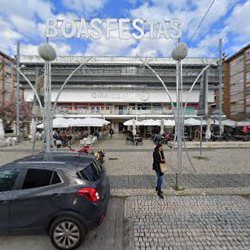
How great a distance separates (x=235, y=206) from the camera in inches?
189

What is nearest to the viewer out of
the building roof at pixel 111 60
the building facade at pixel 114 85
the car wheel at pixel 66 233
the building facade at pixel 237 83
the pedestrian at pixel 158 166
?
the car wheel at pixel 66 233

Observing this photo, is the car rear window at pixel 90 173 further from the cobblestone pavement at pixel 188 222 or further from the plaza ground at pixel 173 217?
the cobblestone pavement at pixel 188 222

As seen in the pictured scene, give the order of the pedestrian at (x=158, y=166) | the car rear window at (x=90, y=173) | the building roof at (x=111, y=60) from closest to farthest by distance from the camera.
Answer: the car rear window at (x=90, y=173) < the pedestrian at (x=158, y=166) < the building roof at (x=111, y=60)

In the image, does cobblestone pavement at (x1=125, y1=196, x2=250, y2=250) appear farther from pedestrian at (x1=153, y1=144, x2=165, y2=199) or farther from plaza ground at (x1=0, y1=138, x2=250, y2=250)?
pedestrian at (x1=153, y1=144, x2=165, y2=199)

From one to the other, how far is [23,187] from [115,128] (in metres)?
33.3

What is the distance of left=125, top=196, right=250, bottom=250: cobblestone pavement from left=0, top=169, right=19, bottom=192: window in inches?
95.4

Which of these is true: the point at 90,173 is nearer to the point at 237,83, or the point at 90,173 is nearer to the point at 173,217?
the point at 173,217

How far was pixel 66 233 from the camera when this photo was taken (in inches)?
127

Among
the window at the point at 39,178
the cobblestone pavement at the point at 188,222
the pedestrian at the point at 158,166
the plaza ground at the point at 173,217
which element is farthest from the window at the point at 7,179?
the pedestrian at the point at 158,166

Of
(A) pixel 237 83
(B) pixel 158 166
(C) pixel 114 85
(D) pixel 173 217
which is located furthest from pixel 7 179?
(A) pixel 237 83

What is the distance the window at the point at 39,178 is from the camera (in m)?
3.35

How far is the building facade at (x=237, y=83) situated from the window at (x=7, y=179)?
44.2m

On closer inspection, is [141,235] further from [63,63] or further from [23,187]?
[63,63]

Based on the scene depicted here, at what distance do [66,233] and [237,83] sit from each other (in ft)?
180
